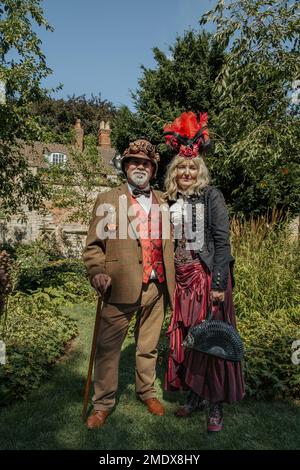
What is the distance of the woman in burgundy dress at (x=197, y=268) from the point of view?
321 centimetres

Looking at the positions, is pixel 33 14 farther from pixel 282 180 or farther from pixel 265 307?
pixel 282 180

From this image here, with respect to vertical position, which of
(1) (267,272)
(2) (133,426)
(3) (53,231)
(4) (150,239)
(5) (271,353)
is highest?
(3) (53,231)

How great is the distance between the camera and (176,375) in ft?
11.4

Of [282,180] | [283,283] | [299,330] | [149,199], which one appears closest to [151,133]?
[282,180]

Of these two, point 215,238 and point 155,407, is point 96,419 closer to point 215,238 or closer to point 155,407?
point 155,407

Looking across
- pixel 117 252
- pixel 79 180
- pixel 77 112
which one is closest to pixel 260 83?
pixel 117 252

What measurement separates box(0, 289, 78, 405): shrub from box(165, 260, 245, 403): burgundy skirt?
142 cm

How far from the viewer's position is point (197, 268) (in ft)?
11.0

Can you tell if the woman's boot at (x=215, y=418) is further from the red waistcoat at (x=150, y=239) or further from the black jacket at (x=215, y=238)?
the red waistcoat at (x=150, y=239)

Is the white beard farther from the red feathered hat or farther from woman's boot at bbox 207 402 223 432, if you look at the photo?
woman's boot at bbox 207 402 223 432

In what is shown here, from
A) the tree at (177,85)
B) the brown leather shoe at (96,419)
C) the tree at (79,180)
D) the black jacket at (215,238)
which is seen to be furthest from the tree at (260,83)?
the tree at (79,180)

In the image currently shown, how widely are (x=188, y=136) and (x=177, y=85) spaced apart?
30.2 feet

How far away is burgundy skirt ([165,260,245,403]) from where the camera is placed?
3193 mm
